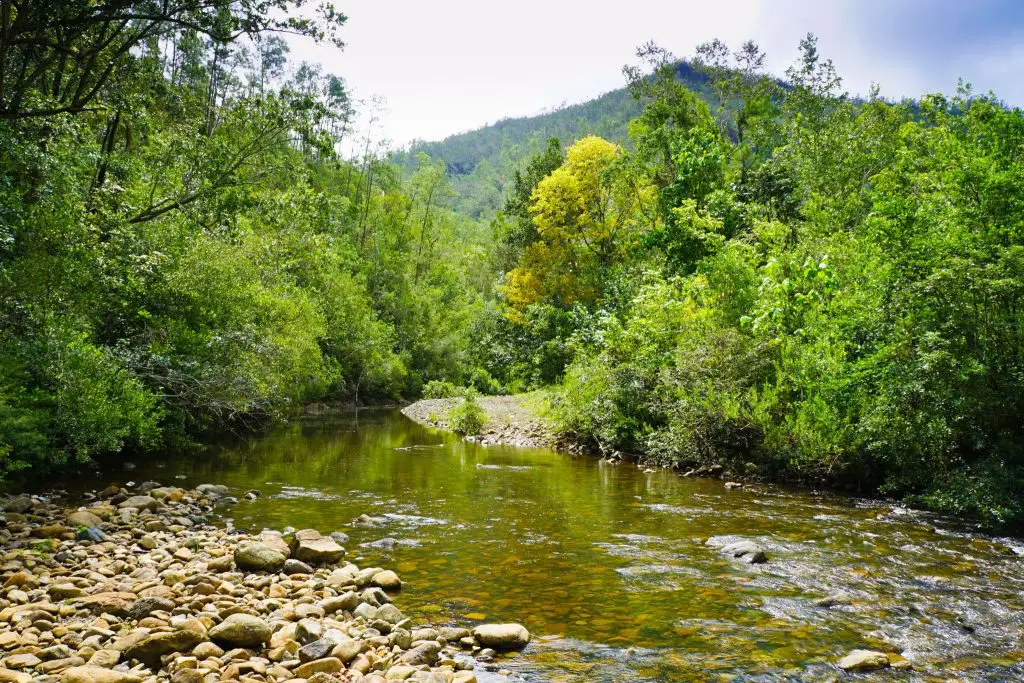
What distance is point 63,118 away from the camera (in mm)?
13453

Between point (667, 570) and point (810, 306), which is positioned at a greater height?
point (810, 306)

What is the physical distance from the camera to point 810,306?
48.9 ft

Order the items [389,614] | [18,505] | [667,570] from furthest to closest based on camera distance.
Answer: [18,505] → [667,570] → [389,614]

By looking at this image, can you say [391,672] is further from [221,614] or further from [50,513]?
[50,513]

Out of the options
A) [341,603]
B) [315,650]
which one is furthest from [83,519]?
[315,650]

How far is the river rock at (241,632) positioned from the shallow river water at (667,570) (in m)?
1.60

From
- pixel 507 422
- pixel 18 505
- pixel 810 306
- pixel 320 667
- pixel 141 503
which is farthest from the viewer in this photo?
pixel 507 422

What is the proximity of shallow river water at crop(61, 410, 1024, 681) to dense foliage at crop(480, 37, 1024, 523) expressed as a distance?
1.22 m

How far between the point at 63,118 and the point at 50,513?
823 centimetres

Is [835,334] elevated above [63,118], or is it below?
below

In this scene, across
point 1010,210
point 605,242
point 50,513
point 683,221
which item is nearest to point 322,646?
point 50,513

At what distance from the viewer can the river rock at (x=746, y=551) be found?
8133 millimetres

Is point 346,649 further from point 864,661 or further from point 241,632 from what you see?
point 864,661

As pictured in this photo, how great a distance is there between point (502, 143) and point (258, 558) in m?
167
